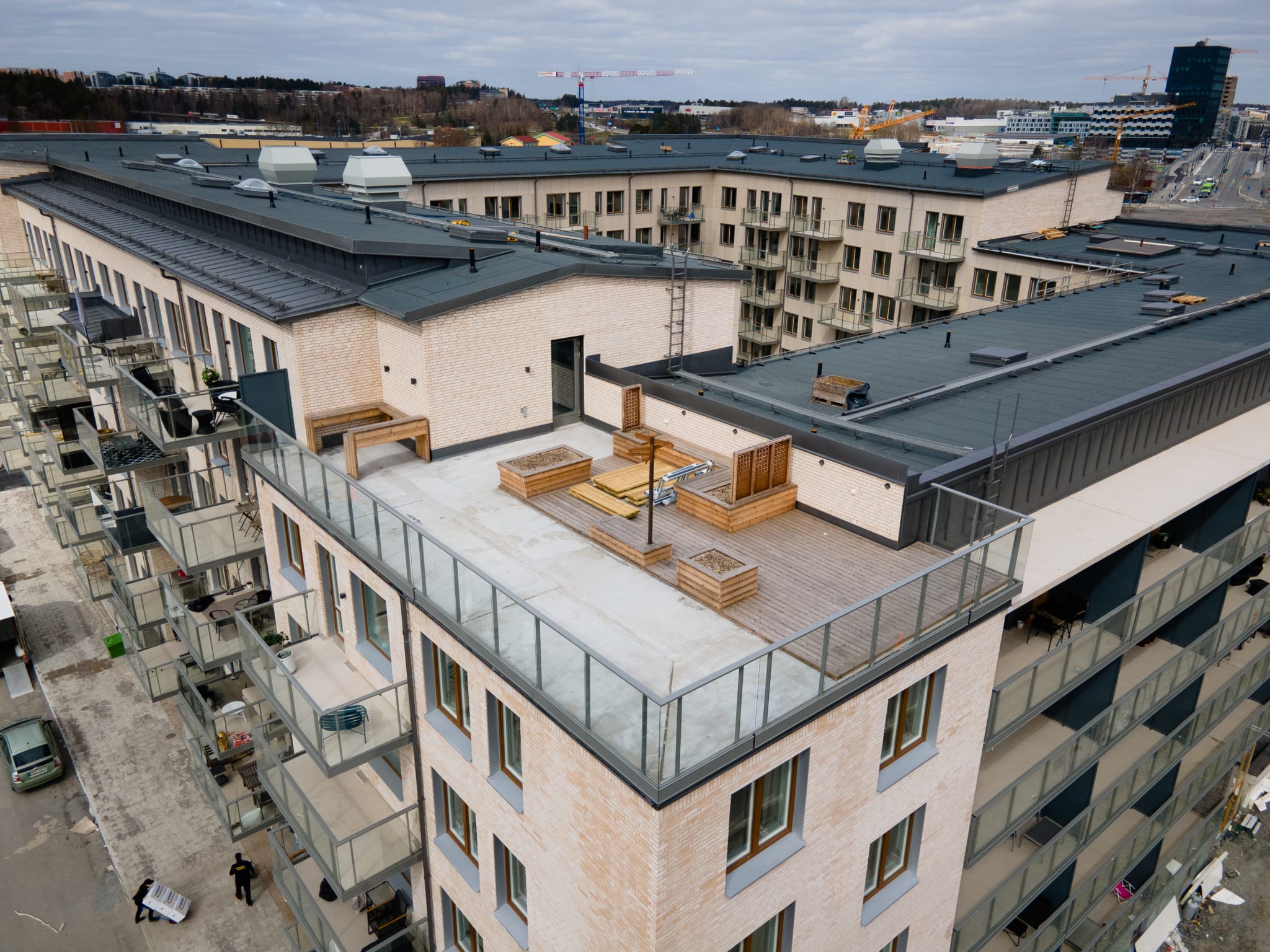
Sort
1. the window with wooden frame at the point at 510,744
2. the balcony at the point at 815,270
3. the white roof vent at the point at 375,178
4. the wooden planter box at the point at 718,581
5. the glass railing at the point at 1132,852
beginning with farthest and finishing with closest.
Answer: the balcony at the point at 815,270 < the white roof vent at the point at 375,178 < the glass railing at the point at 1132,852 < the wooden planter box at the point at 718,581 < the window with wooden frame at the point at 510,744

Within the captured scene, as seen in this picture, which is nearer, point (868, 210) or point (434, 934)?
point (434, 934)

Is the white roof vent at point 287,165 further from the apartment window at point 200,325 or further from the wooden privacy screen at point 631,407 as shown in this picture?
the wooden privacy screen at point 631,407

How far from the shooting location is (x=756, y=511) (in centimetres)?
1638

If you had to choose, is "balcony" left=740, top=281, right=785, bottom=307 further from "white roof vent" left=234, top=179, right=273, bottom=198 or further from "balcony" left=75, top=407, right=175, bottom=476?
"balcony" left=75, top=407, right=175, bottom=476

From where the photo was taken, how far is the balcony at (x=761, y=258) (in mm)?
51062

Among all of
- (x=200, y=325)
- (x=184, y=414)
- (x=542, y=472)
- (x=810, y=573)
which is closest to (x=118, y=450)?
(x=200, y=325)

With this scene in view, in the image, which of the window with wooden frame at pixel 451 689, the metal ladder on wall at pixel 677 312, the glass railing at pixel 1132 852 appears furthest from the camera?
the metal ladder on wall at pixel 677 312

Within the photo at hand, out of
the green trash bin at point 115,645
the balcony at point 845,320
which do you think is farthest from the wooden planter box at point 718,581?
the balcony at point 845,320

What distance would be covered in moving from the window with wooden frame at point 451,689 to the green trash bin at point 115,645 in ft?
78.2

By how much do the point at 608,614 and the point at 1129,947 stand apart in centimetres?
1983

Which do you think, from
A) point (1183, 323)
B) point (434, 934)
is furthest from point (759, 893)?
point (1183, 323)

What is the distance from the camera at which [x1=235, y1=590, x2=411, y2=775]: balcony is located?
1440cm

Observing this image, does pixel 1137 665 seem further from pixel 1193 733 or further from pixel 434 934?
pixel 434 934

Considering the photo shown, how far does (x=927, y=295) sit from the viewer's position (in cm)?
4375
